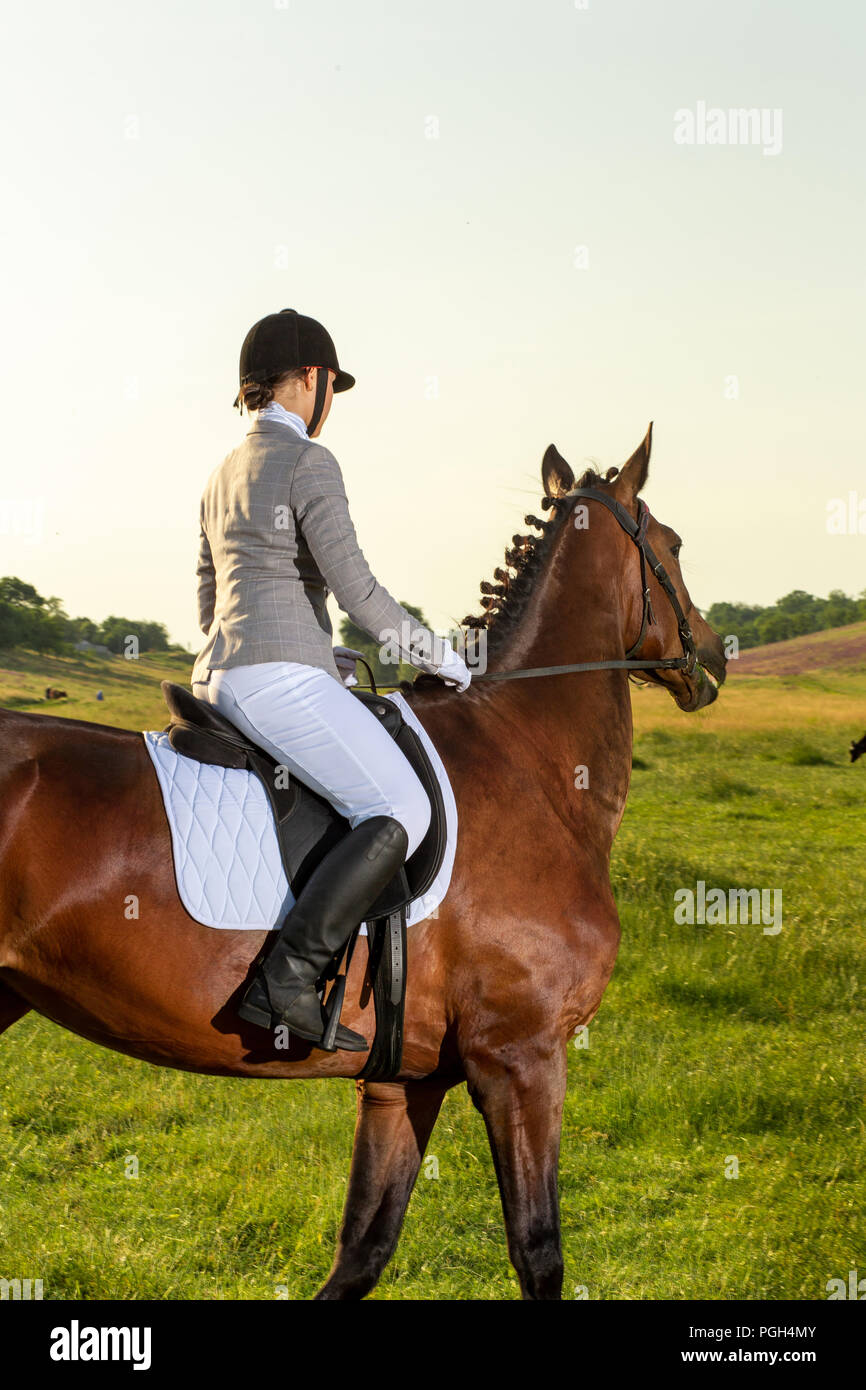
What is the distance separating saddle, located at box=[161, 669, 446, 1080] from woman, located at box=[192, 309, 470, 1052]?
2.8 inches

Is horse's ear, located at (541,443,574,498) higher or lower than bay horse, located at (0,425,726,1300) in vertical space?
higher

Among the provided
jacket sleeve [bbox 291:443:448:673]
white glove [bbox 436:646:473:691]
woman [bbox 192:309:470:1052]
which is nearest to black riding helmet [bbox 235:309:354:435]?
woman [bbox 192:309:470:1052]

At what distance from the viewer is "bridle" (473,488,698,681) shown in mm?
3982

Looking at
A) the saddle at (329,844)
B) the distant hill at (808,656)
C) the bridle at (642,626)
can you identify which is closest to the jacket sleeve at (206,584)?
the saddle at (329,844)

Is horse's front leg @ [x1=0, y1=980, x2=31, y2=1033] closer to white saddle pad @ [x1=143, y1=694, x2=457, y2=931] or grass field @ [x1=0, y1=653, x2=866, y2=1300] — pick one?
white saddle pad @ [x1=143, y1=694, x2=457, y2=931]

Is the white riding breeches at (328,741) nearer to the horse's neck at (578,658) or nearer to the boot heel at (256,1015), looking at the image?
the boot heel at (256,1015)

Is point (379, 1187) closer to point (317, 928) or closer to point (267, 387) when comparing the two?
point (317, 928)

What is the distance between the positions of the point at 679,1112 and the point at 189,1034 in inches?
124

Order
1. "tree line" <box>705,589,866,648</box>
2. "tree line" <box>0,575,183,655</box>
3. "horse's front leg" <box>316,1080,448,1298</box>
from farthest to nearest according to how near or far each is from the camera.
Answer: "tree line" <box>705,589,866,648</box>, "tree line" <box>0,575,183,655</box>, "horse's front leg" <box>316,1080,448,1298</box>

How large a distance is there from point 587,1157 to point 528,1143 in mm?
2044

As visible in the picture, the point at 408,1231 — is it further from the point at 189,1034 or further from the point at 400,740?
the point at 400,740

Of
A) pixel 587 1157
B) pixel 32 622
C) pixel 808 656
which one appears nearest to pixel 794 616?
pixel 808 656
